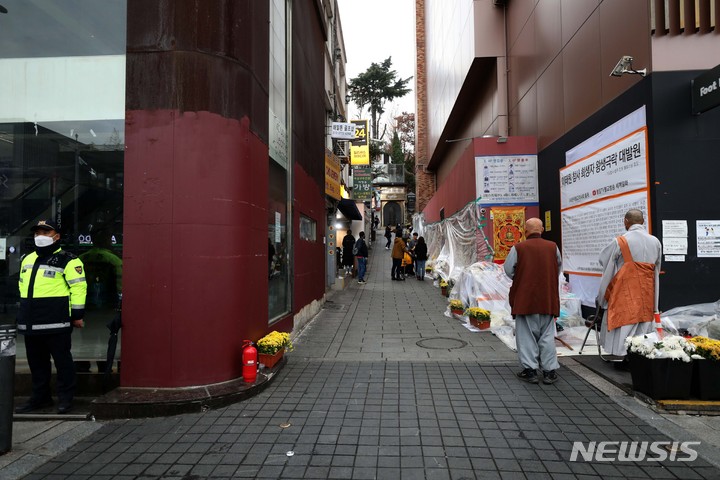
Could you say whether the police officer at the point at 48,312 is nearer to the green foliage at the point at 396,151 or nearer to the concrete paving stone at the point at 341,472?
the concrete paving stone at the point at 341,472

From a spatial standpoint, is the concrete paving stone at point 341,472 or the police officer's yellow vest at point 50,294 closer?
the concrete paving stone at point 341,472

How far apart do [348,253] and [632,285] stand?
553 inches

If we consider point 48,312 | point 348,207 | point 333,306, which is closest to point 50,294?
point 48,312

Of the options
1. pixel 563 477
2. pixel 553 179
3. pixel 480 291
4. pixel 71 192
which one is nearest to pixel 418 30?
pixel 553 179

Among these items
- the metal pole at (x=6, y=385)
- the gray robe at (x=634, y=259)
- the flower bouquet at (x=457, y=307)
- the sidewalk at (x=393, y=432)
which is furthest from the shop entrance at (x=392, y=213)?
the metal pole at (x=6, y=385)

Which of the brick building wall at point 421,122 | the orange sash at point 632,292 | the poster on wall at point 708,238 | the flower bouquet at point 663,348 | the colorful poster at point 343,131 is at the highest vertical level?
the brick building wall at point 421,122

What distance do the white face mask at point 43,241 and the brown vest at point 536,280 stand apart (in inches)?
203

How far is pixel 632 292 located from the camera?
5219 millimetres

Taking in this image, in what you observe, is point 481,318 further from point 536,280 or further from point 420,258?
point 420,258

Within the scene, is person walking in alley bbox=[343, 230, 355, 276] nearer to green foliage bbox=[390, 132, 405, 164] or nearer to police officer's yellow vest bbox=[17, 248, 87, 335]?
police officer's yellow vest bbox=[17, 248, 87, 335]

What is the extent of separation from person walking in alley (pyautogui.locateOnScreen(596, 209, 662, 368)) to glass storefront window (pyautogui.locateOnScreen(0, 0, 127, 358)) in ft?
19.4

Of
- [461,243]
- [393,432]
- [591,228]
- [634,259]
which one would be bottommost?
[393,432]

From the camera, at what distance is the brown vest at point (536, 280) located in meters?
5.25

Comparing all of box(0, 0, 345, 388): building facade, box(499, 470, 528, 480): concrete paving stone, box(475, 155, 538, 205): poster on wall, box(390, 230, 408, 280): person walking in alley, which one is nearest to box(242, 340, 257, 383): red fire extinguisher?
box(0, 0, 345, 388): building facade
